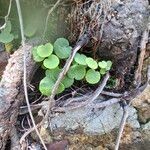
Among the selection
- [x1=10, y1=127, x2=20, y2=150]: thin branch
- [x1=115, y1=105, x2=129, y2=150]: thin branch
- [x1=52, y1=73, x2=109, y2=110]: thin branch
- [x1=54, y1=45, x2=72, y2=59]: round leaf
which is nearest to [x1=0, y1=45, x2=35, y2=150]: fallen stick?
[x1=10, y1=127, x2=20, y2=150]: thin branch

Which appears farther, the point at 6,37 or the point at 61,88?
the point at 6,37

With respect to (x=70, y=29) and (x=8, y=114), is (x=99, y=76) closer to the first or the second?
(x=70, y=29)

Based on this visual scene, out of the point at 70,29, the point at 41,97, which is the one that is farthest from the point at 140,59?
the point at 41,97

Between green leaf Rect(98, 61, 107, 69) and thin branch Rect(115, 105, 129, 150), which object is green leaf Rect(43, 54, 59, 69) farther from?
thin branch Rect(115, 105, 129, 150)

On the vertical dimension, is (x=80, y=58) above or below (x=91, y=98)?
above

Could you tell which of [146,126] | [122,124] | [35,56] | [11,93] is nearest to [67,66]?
[35,56]

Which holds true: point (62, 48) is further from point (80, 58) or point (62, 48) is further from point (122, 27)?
point (122, 27)
